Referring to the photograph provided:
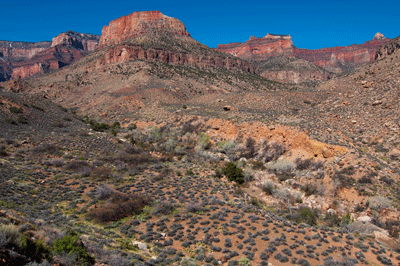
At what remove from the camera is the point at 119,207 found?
13.7 meters

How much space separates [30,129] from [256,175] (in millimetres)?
24592

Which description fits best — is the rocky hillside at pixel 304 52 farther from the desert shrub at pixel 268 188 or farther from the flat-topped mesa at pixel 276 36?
the desert shrub at pixel 268 188

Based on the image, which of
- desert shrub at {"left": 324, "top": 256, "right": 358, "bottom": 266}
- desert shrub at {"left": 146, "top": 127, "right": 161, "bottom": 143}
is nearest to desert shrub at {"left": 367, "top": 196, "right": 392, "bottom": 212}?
desert shrub at {"left": 324, "top": 256, "right": 358, "bottom": 266}

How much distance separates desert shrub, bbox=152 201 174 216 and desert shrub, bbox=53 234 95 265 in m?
6.08

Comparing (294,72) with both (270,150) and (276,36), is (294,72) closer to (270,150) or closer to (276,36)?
(276,36)

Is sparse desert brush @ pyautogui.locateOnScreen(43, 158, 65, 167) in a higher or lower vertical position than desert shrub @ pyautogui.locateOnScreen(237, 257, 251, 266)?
higher

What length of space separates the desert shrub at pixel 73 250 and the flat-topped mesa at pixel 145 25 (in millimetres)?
103937

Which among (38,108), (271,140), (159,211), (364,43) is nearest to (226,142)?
(271,140)

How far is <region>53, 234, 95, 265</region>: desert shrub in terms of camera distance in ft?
24.3

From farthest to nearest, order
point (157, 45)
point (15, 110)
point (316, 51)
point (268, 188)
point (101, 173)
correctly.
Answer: point (316, 51)
point (157, 45)
point (15, 110)
point (268, 188)
point (101, 173)

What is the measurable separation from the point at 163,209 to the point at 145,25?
105667 mm

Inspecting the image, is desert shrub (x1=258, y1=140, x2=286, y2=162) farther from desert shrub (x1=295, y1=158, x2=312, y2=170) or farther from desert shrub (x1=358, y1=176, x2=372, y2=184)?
desert shrub (x1=358, y1=176, x2=372, y2=184)

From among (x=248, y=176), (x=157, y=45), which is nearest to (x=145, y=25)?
(x=157, y=45)

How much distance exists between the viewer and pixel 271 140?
28.2 metres
